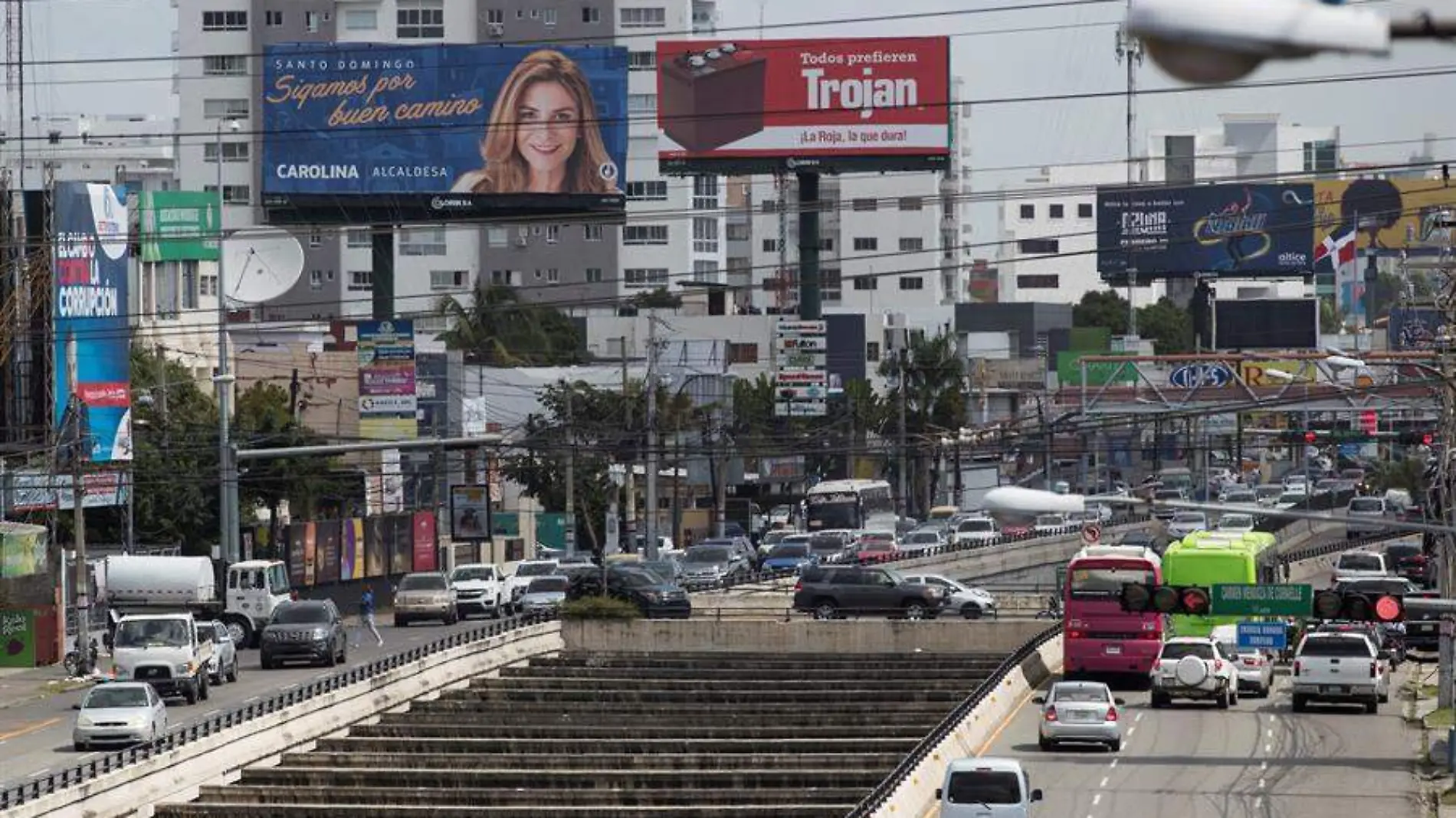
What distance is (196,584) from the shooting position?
66125 mm

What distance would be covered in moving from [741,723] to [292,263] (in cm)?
5467

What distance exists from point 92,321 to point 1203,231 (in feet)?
283

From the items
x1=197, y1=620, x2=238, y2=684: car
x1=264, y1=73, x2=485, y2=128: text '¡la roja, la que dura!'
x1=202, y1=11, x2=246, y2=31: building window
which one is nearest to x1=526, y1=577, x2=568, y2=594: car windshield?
x1=197, y1=620, x2=238, y2=684: car

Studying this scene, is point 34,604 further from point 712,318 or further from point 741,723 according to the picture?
point 712,318

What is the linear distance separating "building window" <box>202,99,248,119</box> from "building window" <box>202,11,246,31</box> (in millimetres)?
5444

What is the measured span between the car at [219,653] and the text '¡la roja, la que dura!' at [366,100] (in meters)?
53.6

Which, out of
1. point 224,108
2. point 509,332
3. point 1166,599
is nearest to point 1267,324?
point 509,332

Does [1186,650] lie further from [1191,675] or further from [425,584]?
[425,584]

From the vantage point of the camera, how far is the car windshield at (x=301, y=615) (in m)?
61.7

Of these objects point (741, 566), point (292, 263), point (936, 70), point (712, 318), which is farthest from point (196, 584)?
point (712, 318)

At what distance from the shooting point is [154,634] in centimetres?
5394

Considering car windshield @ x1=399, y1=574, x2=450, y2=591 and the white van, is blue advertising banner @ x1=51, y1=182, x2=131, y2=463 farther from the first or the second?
the white van

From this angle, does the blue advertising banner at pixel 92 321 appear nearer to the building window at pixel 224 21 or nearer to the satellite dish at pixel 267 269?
the satellite dish at pixel 267 269

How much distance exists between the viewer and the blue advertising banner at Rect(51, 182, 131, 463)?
7575 cm
